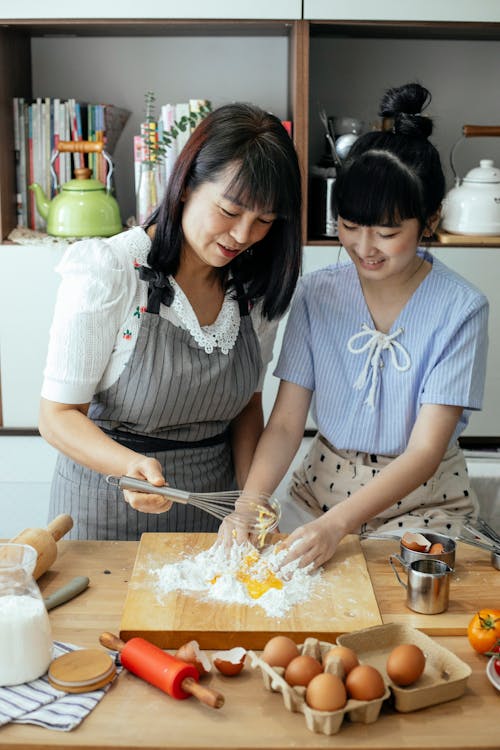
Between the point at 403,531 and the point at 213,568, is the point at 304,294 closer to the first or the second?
the point at 403,531

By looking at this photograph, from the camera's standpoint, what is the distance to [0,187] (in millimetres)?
2982

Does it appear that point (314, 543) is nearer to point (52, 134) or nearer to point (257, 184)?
point (257, 184)

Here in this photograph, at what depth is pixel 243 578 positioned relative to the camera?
55.9 inches

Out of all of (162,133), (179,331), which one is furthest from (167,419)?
(162,133)

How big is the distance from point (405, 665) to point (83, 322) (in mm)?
828

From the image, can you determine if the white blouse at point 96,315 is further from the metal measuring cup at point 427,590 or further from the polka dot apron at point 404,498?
the metal measuring cup at point 427,590

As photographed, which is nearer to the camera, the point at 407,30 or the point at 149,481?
the point at 149,481

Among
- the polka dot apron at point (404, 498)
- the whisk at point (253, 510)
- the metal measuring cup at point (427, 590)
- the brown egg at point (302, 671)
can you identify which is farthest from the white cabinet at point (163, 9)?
the brown egg at point (302, 671)

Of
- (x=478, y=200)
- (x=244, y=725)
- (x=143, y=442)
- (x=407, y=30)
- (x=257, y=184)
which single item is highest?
(x=407, y=30)

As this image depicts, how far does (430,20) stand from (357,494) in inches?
70.4

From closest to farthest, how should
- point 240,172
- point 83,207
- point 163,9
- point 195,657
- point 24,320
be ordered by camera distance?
1. point 195,657
2. point 240,172
3. point 163,9
4. point 83,207
5. point 24,320

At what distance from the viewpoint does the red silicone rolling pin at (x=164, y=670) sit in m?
1.11

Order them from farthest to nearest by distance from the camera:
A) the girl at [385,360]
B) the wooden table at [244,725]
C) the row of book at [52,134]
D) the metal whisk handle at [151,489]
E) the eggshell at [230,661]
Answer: the row of book at [52,134]
the girl at [385,360]
the metal whisk handle at [151,489]
the eggshell at [230,661]
the wooden table at [244,725]

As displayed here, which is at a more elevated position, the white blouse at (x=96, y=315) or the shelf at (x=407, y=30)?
the shelf at (x=407, y=30)
